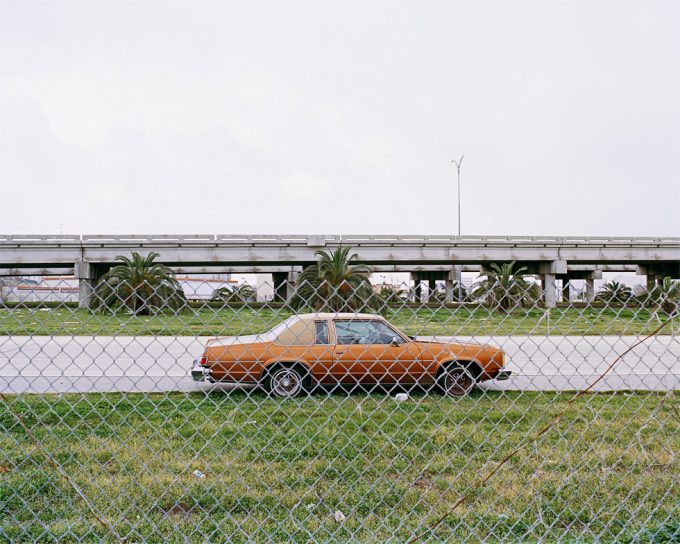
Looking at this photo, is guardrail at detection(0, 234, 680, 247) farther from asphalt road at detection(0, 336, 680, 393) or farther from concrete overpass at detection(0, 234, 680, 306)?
asphalt road at detection(0, 336, 680, 393)

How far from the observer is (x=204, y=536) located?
10.5ft

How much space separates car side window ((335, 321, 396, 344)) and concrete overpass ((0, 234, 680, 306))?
27102 millimetres

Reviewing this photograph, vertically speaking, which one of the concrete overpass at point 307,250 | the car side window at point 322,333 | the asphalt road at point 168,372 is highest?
the car side window at point 322,333

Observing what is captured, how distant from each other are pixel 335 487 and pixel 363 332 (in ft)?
9.89

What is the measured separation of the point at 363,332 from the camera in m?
6.91

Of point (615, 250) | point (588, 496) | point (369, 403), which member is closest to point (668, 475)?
point (588, 496)

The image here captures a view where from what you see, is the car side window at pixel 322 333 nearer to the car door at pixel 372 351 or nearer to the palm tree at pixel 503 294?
the car door at pixel 372 351

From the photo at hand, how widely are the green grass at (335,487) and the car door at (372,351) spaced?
108cm

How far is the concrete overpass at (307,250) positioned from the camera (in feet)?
116

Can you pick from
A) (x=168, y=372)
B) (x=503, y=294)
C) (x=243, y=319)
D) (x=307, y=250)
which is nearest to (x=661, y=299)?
(x=243, y=319)

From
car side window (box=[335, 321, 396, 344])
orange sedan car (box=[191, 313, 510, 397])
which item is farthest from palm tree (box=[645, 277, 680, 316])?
car side window (box=[335, 321, 396, 344])

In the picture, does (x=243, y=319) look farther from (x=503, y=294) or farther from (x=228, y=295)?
(x=503, y=294)

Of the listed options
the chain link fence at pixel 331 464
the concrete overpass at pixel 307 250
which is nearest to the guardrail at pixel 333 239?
the concrete overpass at pixel 307 250

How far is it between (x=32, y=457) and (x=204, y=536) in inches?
90.9
